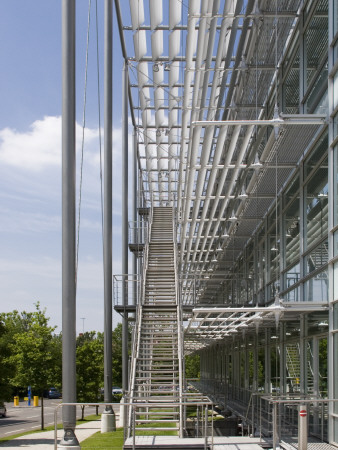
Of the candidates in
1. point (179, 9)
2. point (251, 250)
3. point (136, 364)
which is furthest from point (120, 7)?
point (136, 364)

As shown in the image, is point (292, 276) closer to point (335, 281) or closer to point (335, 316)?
point (335, 281)

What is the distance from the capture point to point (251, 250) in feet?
86.5

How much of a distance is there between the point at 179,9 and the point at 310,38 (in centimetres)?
654

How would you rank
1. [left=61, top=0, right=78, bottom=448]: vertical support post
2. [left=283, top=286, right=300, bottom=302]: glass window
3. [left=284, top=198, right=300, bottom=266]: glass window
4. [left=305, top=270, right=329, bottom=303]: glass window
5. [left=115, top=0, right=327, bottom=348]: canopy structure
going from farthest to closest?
[left=284, top=198, right=300, bottom=266]: glass window, [left=283, top=286, right=300, bottom=302]: glass window, [left=115, top=0, right=327, bottom=348]: canopy structure, [left=305, top=270, right=329, bottom=303]: glass window, [left=61, top=0, right=78, bottom=448]: vertical support post

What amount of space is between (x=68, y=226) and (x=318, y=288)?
5.58 meters

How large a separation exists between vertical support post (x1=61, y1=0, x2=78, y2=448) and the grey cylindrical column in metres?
11.0

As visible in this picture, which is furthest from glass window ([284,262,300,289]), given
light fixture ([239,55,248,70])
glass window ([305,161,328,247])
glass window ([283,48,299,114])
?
light fixture ([239,55,248,70])

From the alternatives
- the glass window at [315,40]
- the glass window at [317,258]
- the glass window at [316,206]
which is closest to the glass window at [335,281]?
the glass window at [317,258]

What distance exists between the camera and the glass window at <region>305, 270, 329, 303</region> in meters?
14.2

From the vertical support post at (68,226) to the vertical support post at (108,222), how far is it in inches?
426

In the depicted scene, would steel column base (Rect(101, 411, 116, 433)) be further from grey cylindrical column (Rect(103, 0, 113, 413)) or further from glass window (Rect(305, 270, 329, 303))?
glass window (Rect(305, 270, 329, 303))

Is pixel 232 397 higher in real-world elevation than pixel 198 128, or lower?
lower

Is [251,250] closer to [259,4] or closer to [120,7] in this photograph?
[120,7]

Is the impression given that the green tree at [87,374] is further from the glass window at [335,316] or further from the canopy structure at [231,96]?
the glass window at [335,316]
